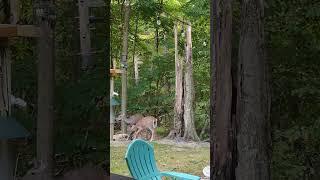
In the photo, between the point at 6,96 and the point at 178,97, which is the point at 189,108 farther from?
the point at 6,96

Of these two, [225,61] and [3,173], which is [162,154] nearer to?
[3,173]

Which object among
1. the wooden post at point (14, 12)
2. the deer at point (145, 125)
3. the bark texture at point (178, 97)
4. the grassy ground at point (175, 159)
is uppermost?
the wooden post at point (14, 12)

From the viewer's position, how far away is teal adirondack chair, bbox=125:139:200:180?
17.0ft

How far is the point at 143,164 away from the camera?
5.39 metres

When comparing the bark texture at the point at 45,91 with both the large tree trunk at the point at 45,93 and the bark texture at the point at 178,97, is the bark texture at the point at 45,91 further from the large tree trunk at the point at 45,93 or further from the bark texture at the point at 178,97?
the bark texture at the point at 178,97

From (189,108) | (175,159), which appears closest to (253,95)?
(175,159)

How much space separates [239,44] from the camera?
1.65 meters

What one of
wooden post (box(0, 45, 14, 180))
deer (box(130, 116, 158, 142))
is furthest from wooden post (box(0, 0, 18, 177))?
deer (box(130, 116, 158, 142))

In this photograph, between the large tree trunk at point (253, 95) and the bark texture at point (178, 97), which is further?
the bark texture at point (178, 97)

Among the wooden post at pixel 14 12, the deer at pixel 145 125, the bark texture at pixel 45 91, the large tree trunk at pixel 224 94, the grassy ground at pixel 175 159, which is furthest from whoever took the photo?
the deer at pixel 145 125

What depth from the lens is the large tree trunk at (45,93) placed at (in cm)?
291

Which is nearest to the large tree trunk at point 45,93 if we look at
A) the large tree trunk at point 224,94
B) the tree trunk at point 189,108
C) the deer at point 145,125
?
the large tree trunk at point 224,94

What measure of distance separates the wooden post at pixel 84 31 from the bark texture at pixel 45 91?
206mm

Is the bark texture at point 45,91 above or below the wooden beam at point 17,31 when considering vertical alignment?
below
